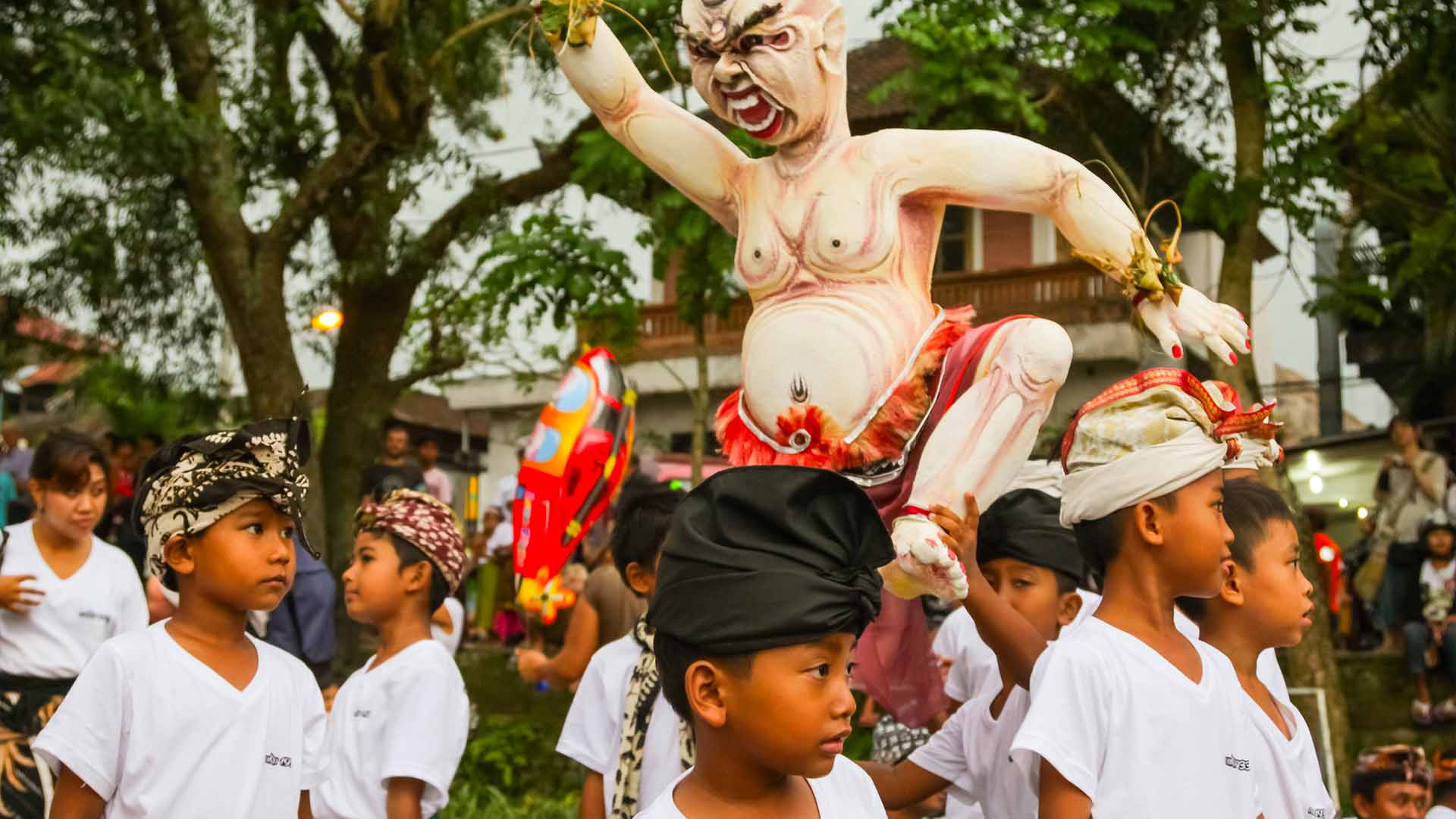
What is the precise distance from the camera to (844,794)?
2768mm

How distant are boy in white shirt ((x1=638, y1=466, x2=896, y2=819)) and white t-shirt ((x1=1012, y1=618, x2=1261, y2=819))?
0.81 meters

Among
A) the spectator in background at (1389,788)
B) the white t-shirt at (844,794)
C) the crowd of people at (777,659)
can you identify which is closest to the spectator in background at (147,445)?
the crowd of people at (777,659)

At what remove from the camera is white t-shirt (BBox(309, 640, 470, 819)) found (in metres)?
4.62

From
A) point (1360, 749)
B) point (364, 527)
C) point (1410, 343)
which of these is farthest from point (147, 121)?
point (1410, 343)

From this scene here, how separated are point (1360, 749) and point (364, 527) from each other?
6.57m

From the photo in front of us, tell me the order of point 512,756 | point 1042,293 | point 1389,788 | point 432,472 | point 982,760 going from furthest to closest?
point 1042,293, point 432,472, point 512,756, point 1389,788, point 982,760

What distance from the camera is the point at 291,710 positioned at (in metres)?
3.91

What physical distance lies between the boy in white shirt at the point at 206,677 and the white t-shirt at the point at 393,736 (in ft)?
1.92

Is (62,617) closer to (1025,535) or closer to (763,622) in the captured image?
(1025,535)

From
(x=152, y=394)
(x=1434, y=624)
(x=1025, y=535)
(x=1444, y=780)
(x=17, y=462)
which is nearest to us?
(x=1025, y=535)

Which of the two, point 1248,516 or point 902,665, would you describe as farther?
point 902,665

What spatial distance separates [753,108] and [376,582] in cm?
190

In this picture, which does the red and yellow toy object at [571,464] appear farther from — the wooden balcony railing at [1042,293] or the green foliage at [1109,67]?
the wooden balcony railing at [1042,293]

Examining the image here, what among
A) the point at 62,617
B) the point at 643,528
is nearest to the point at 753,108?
the point at 643,528
